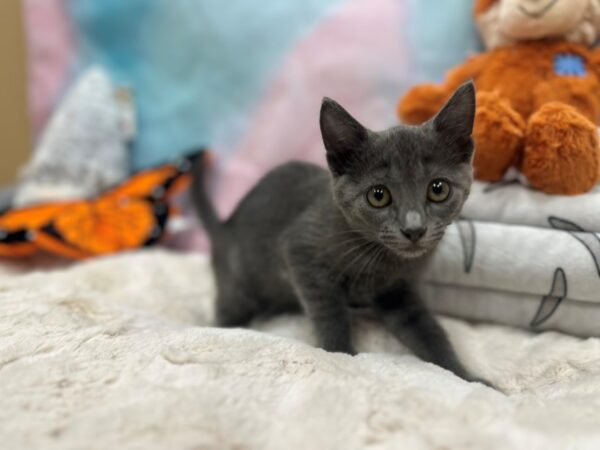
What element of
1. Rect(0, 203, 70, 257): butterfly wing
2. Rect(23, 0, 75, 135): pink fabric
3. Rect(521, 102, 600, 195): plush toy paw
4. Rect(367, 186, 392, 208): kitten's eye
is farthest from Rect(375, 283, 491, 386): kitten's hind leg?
Rect(23, 0, 75, 135): pink fabric

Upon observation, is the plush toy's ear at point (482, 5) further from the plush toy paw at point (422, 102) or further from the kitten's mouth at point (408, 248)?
the kitten's mouth at point (408, 248)

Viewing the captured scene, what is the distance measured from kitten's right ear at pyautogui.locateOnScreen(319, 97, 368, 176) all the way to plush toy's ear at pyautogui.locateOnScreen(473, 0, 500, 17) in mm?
617

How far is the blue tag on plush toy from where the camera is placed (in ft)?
4.09

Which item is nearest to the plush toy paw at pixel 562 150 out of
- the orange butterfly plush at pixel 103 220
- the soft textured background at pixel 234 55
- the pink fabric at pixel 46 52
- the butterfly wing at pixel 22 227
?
the soft textured background at pixel 234 55

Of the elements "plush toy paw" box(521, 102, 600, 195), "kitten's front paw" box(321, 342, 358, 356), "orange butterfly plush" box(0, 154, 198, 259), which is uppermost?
"plush toy paw" box(521, 102, 600, 195)

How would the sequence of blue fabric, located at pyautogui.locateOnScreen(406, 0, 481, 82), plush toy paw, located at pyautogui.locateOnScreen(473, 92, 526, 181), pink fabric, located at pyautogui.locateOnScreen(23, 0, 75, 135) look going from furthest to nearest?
1. pink fabric, located at pyautogui.locateOnScreen(23, 0, 75, 135)
2. blue fabric, located at pyautogui.locateOnScreen(406, 0, 481, 82)
3. plush toy paw, located at pyautogui.locateOnScreen(473, 92, 526, 181)

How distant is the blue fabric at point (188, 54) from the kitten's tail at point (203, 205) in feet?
0.59

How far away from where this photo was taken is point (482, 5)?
1381 millimetres

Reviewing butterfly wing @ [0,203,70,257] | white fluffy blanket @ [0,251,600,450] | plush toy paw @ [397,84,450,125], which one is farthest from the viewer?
butterfly wing @ [0,203,70,257]

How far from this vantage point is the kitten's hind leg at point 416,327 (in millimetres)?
1033

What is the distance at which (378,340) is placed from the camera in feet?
3.71

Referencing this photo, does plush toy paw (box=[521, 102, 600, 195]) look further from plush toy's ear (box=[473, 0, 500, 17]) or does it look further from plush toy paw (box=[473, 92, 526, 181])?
plush toy's ear (box=[473, 0, 500, 17])

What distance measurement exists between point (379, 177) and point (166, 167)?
3.21 feet

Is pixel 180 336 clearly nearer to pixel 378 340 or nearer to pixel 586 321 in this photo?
pixel 378 340
